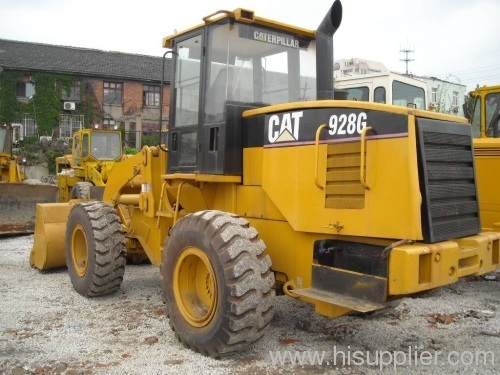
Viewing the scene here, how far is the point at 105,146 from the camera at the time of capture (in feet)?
53.0

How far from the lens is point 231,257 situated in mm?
4090

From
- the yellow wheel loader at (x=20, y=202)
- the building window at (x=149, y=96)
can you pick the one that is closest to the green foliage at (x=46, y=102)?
the building window at (x=149, y=96)

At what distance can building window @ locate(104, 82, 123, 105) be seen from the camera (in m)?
37.4

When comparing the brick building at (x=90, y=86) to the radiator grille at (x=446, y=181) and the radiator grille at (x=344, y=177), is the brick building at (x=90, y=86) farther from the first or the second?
the radiator grille at (x=446, y=181)

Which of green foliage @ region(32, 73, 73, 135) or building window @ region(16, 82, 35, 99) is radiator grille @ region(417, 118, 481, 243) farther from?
building window @ region(16, 82, 35, 99)

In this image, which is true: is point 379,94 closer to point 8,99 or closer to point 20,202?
point 20,202

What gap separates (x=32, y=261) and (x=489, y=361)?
635 cm

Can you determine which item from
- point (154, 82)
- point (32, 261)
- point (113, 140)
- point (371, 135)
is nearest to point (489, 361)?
point (371, 135)

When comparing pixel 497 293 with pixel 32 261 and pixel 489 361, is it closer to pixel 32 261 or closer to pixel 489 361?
pixel 489 361

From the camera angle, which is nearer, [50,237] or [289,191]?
[289,191]

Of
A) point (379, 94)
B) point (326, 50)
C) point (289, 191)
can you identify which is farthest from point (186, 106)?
point (379, 94)

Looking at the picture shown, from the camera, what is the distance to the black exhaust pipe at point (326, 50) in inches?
196

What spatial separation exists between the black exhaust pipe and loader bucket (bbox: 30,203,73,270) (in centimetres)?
434

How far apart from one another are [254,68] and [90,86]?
1334 inches
